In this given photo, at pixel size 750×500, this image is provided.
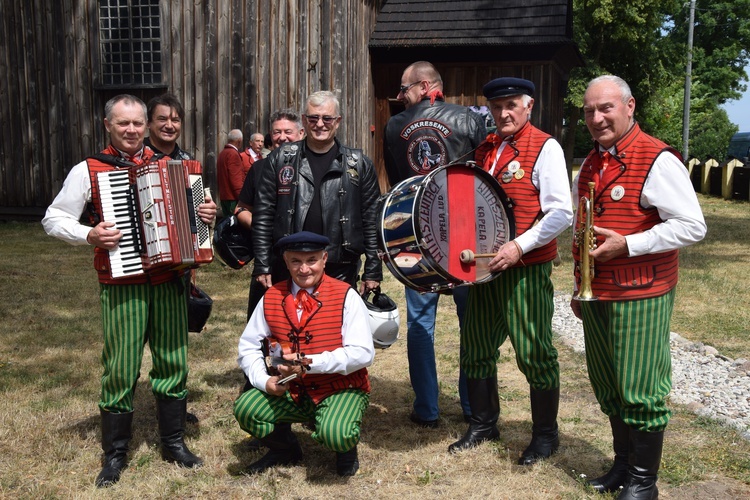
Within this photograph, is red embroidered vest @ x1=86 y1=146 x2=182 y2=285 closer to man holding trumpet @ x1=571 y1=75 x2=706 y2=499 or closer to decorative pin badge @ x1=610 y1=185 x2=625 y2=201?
man holding trumpet @ x1=571 y1=75 x2=706 y2=499

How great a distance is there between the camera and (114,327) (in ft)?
14.0

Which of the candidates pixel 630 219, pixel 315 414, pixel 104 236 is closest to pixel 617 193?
pixel 630 219

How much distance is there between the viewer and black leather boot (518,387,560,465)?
4.48 metres

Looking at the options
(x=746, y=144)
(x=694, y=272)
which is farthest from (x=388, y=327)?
(x=746, y=144)

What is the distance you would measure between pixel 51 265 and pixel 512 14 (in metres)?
10.4

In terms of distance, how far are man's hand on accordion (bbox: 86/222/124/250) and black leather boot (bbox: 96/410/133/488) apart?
0.99 metres

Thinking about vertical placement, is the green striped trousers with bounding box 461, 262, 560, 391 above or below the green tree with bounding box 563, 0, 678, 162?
below

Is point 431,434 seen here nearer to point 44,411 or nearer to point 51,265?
point 44,411

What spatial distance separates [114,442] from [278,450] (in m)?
0.91

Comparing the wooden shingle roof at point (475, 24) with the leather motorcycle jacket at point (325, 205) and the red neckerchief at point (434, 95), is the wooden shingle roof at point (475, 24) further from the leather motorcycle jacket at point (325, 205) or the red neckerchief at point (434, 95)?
the leather motorcycle jacket at point (325, 205)

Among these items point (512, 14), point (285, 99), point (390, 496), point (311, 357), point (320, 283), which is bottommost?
point (390, 496)

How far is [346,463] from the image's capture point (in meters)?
4.44

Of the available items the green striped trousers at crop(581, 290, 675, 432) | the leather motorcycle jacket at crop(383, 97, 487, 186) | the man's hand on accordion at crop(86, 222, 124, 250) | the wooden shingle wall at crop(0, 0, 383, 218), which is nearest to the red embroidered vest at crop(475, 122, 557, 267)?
the leather motorcycle jacket at crop(383, 97, 487, 186)

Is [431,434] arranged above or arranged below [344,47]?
below
